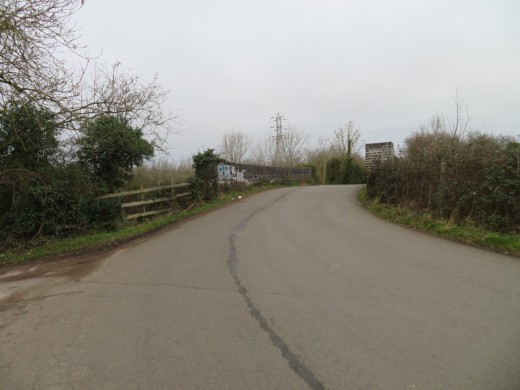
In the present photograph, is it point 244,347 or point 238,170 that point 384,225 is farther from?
point 238,170

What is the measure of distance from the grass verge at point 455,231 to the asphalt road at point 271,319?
1.85 feet

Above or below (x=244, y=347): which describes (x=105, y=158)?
above

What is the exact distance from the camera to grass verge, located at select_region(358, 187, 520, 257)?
8316mm

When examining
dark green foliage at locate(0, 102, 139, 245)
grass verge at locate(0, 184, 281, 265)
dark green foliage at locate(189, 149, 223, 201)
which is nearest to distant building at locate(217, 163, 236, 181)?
dark green foliage at locate(189, 149, 223, 201)

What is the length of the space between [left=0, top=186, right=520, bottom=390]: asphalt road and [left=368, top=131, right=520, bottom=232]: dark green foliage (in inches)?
69.6

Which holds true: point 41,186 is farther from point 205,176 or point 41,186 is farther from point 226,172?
point 226,172

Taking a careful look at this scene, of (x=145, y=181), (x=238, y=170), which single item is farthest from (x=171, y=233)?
(x=238, y=170)

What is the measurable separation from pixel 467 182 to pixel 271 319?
811 centimetres

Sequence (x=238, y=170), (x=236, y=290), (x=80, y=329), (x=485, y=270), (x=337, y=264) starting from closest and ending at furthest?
(x=80, y=329) → (x=236, y=290) → (x=485, y=270) → (x=337, y=264) → (x=238, y=170)

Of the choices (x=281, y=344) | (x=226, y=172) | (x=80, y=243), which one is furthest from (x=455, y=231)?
(x=226, y=172)

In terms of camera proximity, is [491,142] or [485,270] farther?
[491,142]

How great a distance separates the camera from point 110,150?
561 inches

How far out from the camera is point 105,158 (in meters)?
14.4

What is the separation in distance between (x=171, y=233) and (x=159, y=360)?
28.2 feet
